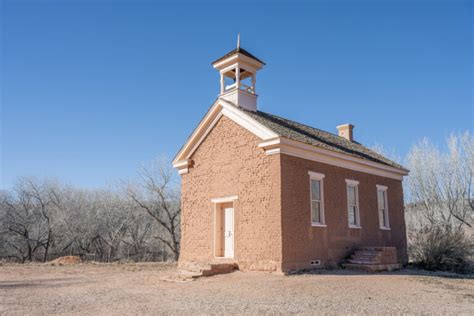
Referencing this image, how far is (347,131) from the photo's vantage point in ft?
86.5

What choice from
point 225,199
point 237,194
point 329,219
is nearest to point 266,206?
point 237,194

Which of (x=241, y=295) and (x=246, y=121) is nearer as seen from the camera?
(x=241, y=295)

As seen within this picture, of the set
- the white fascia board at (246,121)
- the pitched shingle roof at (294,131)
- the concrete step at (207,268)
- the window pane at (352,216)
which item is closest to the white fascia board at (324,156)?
the pitched shingle roof at (294,131)

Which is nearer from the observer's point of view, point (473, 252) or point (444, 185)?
point (473, 252)

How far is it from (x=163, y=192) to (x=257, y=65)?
1967 centimetres

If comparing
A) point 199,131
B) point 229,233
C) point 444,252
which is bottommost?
point 444,252

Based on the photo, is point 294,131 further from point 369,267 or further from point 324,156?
point 369,267

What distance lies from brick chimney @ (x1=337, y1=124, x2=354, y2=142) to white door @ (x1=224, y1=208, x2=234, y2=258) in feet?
39.9

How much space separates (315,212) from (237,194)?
3.30 metres

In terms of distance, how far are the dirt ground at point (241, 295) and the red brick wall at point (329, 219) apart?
1.29 m

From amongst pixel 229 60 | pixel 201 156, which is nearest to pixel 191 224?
pixel 201 156

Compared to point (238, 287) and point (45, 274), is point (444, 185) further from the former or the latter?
point (45, 274)

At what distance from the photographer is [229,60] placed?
736 inches

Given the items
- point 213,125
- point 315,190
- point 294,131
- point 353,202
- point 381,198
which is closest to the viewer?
point 315,190
